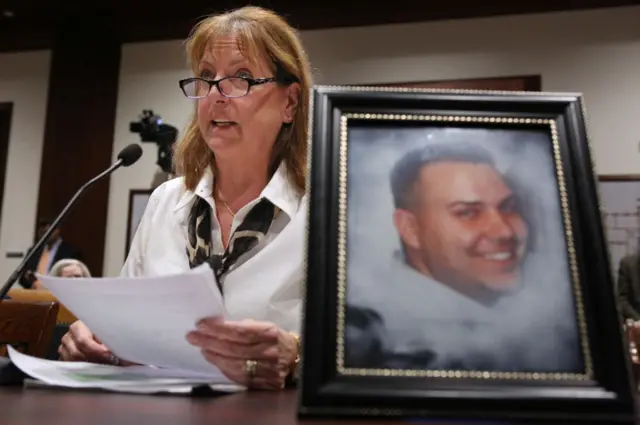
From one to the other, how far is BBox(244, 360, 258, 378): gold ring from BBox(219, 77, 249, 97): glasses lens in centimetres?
47

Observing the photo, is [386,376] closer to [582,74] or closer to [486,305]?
[486,305]

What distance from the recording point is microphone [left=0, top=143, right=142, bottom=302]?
0.79 m

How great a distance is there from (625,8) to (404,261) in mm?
4271

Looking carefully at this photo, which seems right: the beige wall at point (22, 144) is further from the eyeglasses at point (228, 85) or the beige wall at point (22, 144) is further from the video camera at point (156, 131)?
the eyeglasses at point (228, 85)

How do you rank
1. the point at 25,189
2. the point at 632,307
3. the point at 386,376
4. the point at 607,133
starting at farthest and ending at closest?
the point at 25,189, the point at 607,133, the point at 632,307, the point at 386,376

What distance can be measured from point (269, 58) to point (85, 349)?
0.53 meters

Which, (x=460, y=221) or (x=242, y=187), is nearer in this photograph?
(x=460, y=221)

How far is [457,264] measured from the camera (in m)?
0.50

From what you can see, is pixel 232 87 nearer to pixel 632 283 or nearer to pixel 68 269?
pixel 632 283

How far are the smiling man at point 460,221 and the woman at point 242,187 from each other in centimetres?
37

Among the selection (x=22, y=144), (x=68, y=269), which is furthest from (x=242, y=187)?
(x=22, y=144)

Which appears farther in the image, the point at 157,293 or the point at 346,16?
the point at 346,16

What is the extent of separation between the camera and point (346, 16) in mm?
4363

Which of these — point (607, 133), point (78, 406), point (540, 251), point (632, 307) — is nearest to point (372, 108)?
point (540, 251)
